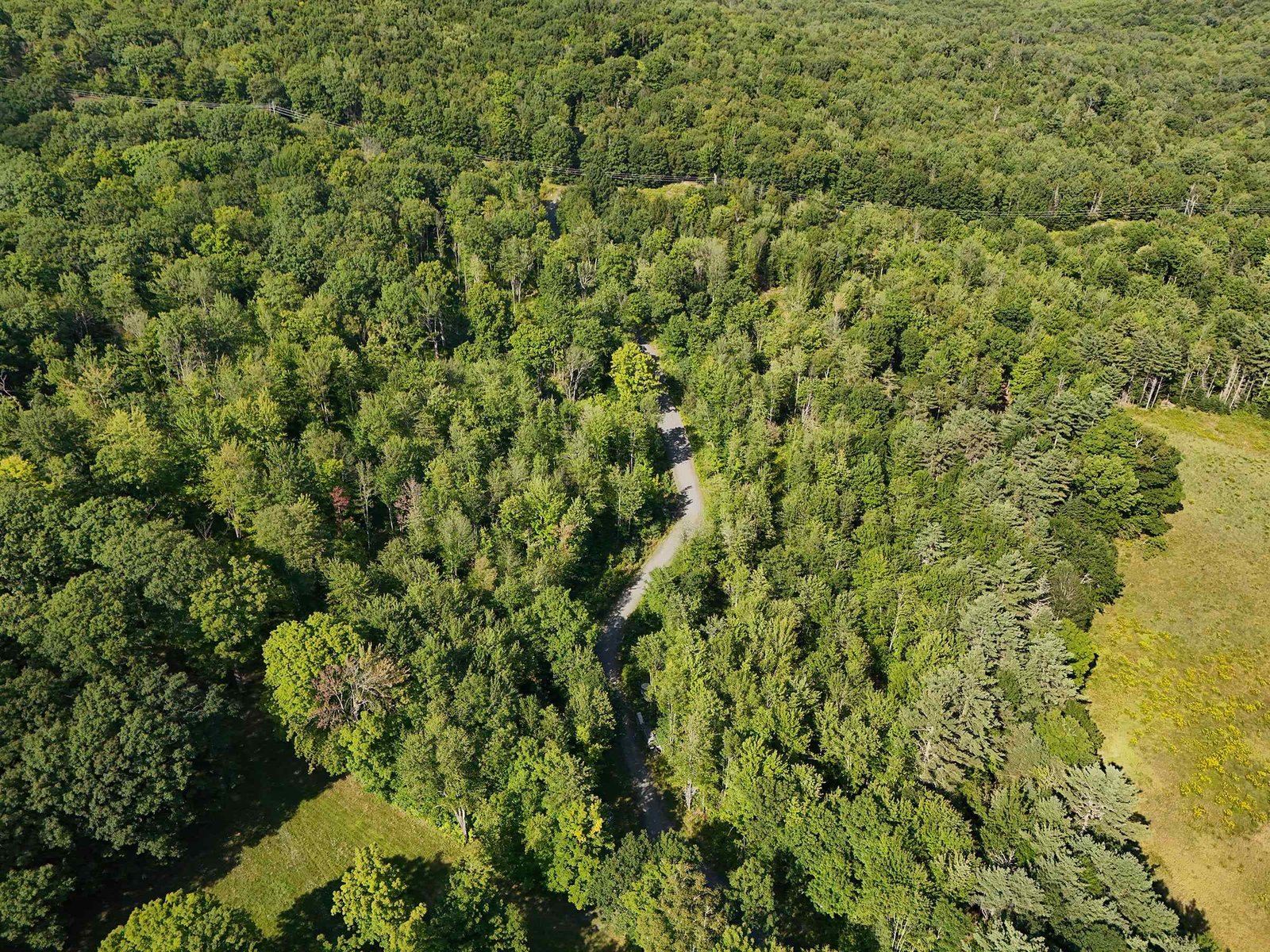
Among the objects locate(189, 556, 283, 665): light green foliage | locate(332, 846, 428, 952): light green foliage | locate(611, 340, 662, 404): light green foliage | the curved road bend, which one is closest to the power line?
locate(611, 340, 662, 404): light green foliage

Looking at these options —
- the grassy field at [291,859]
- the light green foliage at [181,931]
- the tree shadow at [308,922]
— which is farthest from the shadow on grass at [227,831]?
the light green foliage at [181,931]

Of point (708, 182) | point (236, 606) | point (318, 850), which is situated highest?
point (708, 182)

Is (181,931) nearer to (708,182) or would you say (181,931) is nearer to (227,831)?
(227,831)

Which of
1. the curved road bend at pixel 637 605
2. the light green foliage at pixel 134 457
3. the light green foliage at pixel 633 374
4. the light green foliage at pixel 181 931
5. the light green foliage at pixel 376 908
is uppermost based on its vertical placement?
the light green foliage at pixel 134 457

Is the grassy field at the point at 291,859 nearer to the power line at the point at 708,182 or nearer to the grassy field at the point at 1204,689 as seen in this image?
the grassy field at the point at 1204,689

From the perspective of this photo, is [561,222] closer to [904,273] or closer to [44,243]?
[904,273]

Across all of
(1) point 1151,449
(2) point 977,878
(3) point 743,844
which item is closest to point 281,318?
(3) point 743,844

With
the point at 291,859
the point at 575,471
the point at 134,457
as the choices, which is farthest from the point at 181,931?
the point at 575,471
